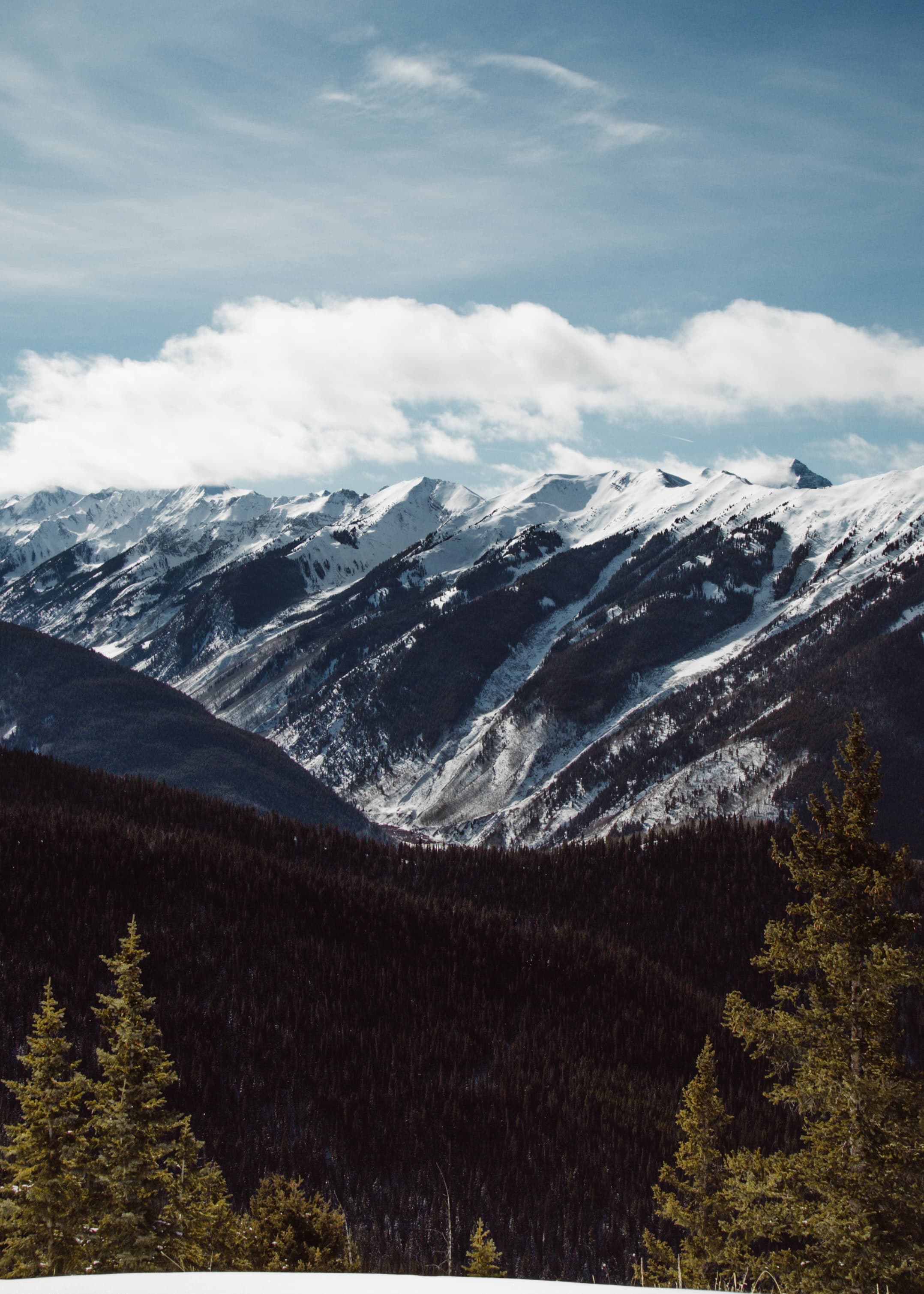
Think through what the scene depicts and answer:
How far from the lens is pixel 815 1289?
14.8 meters

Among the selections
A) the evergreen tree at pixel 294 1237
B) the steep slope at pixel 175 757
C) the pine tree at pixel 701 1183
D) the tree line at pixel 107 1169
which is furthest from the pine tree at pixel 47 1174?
the steep slope at pixel 175 757

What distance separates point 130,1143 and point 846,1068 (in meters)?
14.6

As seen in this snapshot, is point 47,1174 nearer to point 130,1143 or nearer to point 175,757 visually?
point 130,1143

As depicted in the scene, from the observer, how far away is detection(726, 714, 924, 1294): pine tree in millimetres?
15523

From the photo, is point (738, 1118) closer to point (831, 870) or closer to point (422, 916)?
point (422, 916)

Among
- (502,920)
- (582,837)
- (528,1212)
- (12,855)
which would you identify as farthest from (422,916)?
(582,837)

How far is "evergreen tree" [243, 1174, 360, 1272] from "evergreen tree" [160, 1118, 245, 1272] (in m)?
0.81

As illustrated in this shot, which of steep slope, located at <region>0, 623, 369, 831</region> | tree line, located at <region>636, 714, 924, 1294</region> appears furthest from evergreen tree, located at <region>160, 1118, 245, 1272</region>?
steep slope, located at <region>0, 623, 369, 831</region>

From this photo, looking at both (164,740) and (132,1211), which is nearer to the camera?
(132,1211)

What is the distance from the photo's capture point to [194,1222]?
1988 centimetres

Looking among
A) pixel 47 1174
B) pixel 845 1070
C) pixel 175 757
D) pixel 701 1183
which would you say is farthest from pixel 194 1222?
pixel 175 757

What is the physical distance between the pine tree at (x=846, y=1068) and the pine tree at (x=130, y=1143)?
12141 millimetres

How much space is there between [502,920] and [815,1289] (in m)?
65.2

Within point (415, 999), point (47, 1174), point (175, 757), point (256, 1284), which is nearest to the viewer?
point (256, 1284)
